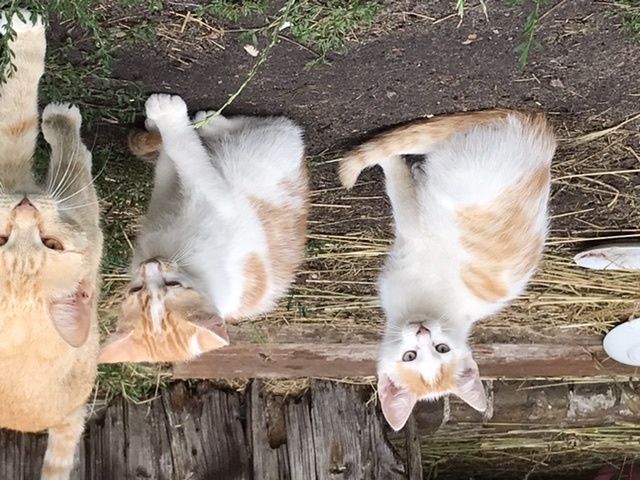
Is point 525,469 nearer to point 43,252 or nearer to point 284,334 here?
point 284,334

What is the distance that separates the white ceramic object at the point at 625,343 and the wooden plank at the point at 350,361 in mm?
71

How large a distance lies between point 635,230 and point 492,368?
0.91 meters

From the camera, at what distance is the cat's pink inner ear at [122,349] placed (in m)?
2.30

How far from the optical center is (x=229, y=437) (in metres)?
3.46

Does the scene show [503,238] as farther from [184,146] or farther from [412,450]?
[412,450]

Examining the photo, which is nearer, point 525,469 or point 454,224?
point 454,224

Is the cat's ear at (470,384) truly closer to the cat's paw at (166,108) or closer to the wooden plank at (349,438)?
the wooden plank at (349,438)

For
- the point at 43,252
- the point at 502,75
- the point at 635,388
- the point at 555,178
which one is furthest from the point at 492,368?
the point at 43,252

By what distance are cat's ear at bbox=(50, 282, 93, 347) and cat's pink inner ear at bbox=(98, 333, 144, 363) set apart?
12 centimetres

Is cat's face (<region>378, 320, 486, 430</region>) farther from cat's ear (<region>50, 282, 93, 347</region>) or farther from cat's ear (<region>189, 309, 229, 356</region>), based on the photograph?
cat's ear (<region>50, 282, 93, 347</region>)

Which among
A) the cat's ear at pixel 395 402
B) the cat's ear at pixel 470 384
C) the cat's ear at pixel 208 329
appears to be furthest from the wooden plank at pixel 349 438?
the cat's ear at pixel 208 329

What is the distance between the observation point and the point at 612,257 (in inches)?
118

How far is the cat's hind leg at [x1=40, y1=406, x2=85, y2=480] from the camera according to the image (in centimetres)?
282

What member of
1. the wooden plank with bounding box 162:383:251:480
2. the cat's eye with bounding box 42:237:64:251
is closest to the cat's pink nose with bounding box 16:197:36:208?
the cat's eye with bounding box 42:237:64:251
